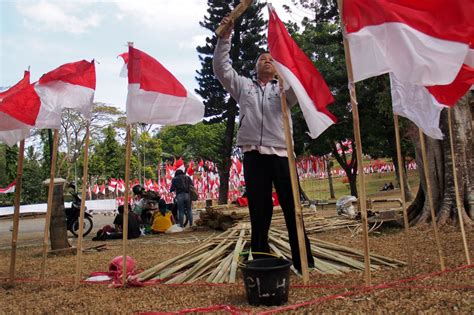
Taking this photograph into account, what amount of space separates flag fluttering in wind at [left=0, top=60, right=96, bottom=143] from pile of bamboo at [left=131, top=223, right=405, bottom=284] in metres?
1.67

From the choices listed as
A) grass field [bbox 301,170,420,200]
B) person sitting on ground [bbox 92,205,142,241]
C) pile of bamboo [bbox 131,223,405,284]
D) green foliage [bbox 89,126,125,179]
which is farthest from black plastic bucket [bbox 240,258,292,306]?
green foliage [bbox 89,126,125,179]

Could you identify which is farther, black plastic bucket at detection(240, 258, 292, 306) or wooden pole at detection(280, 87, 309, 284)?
wooden pole at detection(280, 87, 309, 284)

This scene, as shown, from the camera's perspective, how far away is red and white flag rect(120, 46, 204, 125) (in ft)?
13.1

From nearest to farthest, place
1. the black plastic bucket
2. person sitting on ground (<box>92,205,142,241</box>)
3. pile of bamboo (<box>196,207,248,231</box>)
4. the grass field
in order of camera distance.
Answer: the black plastic bucket → person sitting on ground (<box>92,205,142,241</box>) → pile of bamboo (<box>196,207,248,231</box>) → the grass field

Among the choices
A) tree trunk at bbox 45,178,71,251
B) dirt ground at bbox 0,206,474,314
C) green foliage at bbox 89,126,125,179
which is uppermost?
green foliage at bbox 89,126,125,179

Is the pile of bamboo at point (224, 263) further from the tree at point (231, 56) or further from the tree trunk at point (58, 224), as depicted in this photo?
the tree at point (231, 56)

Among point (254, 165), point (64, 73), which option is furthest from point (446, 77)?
point (64, 73)

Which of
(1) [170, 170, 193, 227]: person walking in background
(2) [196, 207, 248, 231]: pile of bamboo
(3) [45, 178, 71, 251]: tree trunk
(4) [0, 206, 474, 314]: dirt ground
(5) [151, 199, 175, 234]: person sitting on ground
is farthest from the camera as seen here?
(1) [170, 170, 193, 227]: person walking in background

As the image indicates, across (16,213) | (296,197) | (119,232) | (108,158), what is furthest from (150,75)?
(108,158)

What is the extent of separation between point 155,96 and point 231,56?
20171 mm

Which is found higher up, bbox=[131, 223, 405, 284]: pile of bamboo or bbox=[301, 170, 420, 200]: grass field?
bbox=[301, 170, 420, 200]: grass field

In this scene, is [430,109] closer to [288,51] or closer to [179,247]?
[288,51]

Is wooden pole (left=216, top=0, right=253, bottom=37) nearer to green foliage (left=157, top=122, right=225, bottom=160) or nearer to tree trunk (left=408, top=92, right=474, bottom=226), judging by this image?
tree trunk (left=408, top=92, right=474, bottom=226)

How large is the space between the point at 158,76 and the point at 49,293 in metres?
2.08
